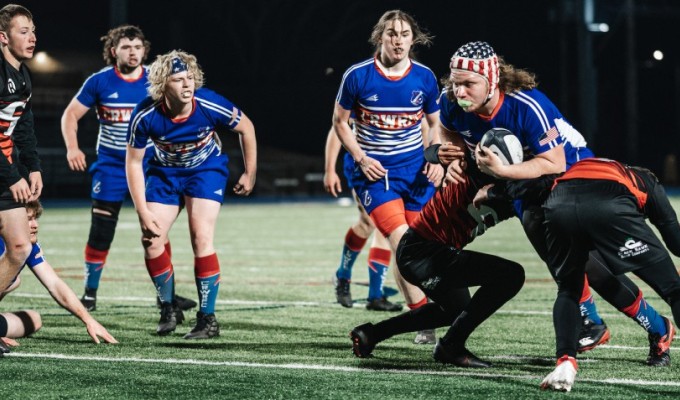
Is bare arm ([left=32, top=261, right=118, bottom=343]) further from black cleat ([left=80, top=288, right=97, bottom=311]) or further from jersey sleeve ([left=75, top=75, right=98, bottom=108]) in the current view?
jersey sleeve ([left=75, top=75, right=98, bottom=108])

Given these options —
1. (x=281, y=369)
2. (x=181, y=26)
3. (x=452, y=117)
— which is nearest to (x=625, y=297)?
(x=452, y=117)

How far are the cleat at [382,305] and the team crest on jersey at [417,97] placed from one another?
1.75 metres

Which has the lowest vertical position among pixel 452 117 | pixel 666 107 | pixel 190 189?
pixel 666 107

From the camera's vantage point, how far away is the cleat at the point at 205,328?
729cm

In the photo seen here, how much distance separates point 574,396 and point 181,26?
127ft

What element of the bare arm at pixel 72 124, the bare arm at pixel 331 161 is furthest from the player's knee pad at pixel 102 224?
the bare arm at pixel 331 161

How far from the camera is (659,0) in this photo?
4250cm

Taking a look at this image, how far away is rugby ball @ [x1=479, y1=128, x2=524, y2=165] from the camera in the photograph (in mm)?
5520

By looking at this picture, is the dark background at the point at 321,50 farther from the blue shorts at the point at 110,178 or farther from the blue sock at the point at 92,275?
the blue sock at the point at 92,275

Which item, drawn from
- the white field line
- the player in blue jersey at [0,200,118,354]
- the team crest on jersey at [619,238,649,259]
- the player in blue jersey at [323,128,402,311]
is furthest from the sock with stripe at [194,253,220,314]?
the team crest on jersey at [619,238,649,259]

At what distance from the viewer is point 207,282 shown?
750cm

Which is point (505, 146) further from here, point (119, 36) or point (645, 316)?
point (119, 36)

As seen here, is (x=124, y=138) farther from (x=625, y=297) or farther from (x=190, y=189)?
(x=625, y=297)

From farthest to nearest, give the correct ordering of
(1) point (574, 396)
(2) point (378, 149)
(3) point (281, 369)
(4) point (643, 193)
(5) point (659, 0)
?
(5) point (659, 0)
(2) point (378, 149)
(3) point (281, 369)
(4) point (643, 193)
(1) point (574, 396)
